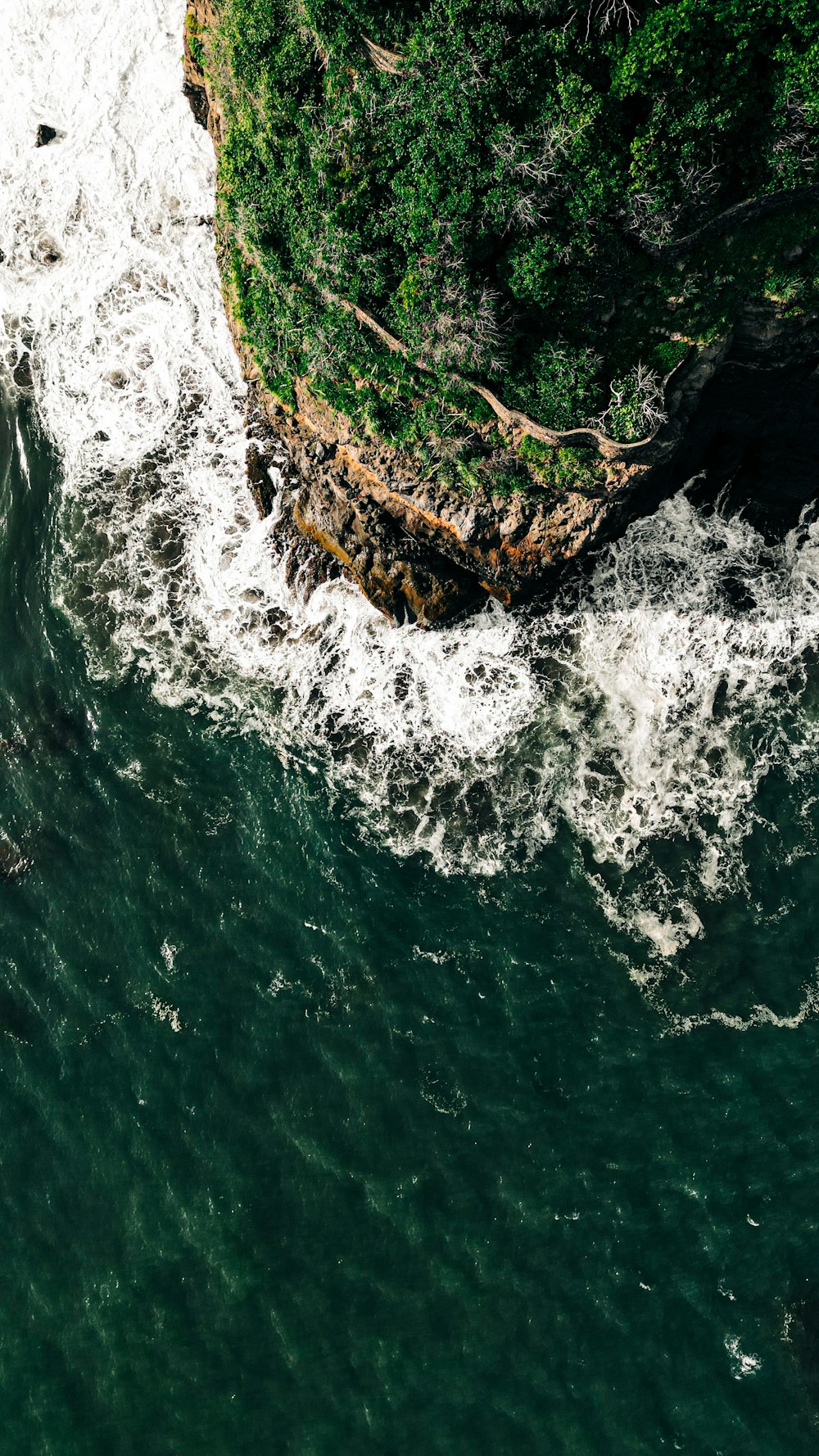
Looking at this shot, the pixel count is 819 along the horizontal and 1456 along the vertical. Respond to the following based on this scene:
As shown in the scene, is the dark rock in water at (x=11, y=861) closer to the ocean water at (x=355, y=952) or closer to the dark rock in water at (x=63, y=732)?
the ocean water at (x=355, y=952)

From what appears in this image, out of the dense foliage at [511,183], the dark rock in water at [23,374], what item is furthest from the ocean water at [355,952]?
the dense foliage at [511,183]

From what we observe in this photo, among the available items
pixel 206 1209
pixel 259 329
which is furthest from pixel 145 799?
pixel 259 329

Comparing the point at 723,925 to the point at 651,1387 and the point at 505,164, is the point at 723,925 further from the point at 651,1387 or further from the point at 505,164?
the point at 505,164

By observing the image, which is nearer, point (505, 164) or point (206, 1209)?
point (505, 164)

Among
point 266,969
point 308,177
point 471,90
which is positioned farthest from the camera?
point 266,969

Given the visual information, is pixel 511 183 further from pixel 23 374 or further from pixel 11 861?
pixel 11 861

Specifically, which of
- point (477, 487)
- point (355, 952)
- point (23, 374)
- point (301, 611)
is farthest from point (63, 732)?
point (477, 487)
